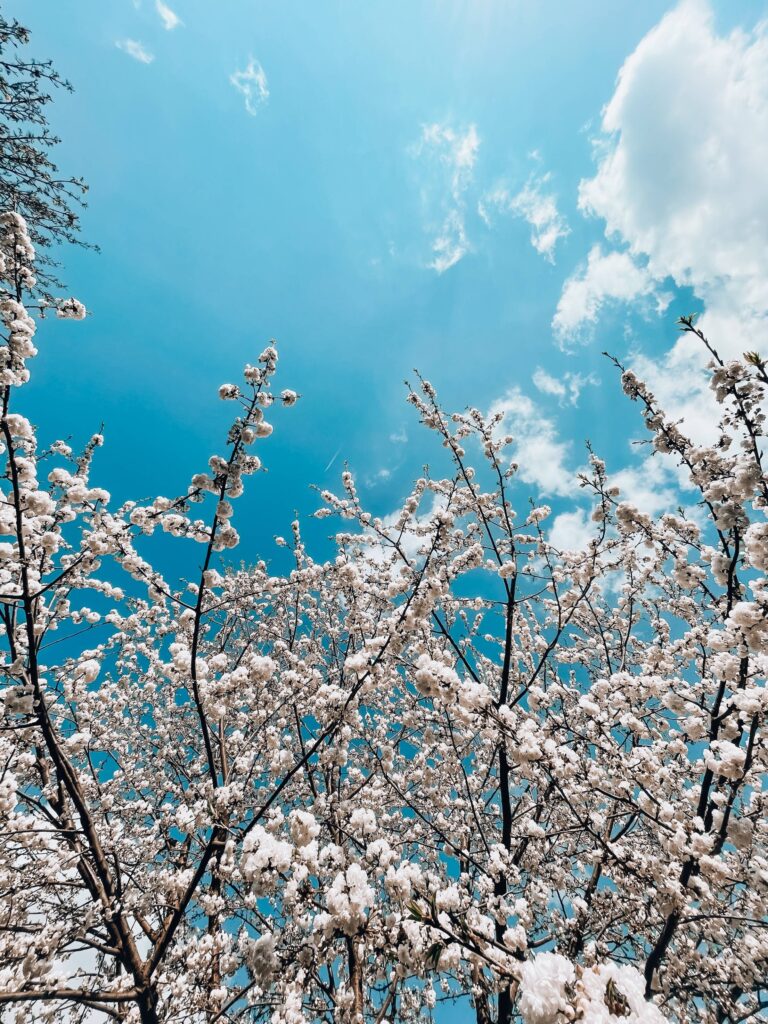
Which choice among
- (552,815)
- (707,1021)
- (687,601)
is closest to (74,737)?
(552,815)

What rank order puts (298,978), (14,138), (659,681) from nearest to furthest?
(298,978) → (659,681) → (14,138)

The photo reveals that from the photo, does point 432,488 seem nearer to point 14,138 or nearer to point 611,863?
A: point 611,863

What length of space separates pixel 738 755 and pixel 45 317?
25.1 feet

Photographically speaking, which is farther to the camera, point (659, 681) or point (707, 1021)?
point (659, 681)

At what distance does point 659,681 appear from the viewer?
4.86 meters

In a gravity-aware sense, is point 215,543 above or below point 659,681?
above

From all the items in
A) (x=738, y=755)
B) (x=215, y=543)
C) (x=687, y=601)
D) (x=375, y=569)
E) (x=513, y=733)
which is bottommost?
(x=738, y=755)

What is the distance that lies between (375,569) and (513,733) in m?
5.47

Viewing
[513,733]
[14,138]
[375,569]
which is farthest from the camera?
[375,569]

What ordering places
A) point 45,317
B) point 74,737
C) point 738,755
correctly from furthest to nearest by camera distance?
1. point 74,737
2. point 45,317
3. point 738,755

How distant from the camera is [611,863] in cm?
429

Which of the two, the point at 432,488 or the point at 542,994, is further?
the point at 432,488

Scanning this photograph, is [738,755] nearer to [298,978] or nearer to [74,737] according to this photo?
[298,978]

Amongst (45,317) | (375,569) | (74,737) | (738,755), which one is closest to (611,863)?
(738,755)
